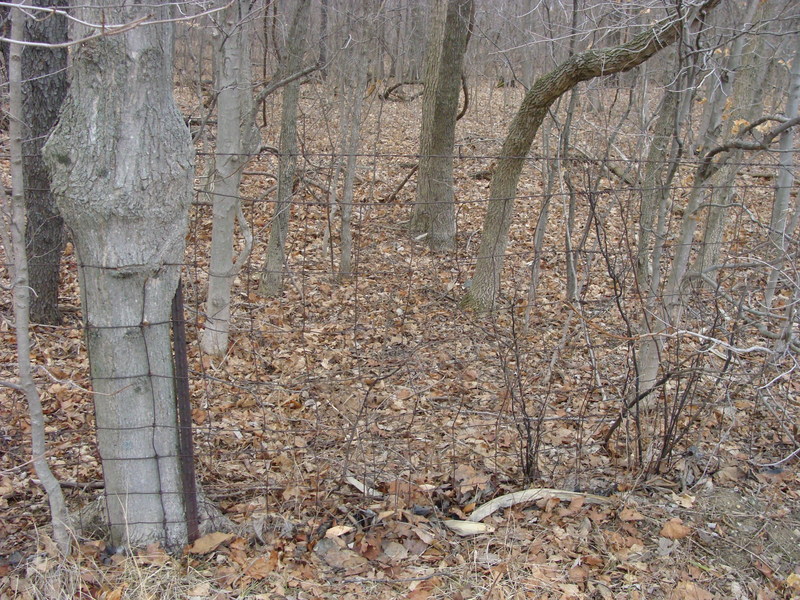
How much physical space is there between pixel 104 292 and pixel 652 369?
3400mm

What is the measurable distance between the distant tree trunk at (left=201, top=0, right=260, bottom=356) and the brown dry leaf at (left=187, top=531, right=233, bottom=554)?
194 cm

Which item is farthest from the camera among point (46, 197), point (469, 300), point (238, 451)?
point (469, 300)

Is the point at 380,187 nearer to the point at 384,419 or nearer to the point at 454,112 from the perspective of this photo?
the point at 454,112

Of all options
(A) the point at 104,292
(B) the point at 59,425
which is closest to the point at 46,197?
(B) the point at 59,425

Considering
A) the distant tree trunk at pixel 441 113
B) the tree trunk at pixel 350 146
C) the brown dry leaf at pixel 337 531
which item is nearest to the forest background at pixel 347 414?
the brown dry leaf at pixel 337 531

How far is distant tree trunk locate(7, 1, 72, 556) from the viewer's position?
7.66 feet

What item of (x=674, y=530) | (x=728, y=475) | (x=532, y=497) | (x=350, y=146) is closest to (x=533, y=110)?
(x=350, y=146)

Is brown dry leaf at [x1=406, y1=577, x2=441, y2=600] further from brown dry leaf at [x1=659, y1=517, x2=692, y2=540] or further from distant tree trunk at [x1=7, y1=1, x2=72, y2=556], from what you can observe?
distant tree trunk at [x1=7, y1=1, x2=72, y2=556]

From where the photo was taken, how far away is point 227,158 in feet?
17.1

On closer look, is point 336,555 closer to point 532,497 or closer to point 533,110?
point 532,497

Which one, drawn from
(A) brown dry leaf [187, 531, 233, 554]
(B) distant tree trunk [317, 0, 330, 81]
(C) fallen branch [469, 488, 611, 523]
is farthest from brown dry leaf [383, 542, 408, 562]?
(B) distant tree trunk [317, 0, 330, 81]

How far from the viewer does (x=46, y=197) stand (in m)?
5.58

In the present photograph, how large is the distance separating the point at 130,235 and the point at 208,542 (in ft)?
5.00

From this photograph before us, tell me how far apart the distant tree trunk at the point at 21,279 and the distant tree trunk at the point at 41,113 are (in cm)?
272
